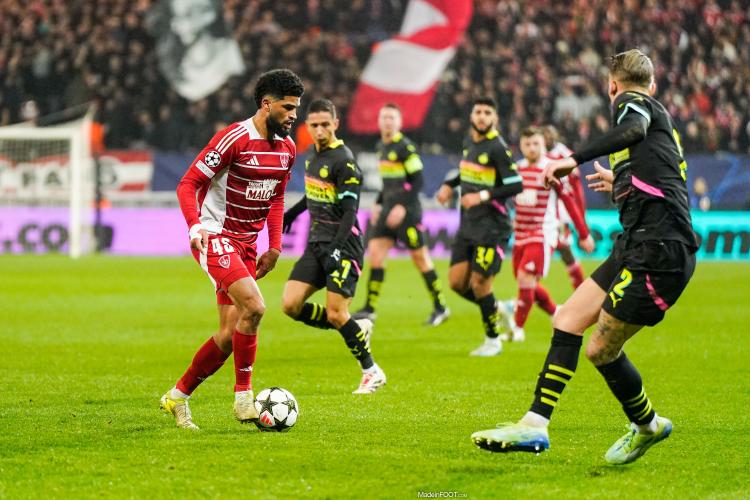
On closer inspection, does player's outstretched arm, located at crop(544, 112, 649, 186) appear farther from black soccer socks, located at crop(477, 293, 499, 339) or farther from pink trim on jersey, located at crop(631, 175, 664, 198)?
black soccer socks, located at crop(477, 293, 499, 339)

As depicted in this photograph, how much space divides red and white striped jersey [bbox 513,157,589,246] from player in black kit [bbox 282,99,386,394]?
130 inches

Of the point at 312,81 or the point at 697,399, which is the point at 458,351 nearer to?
the point at 697,399

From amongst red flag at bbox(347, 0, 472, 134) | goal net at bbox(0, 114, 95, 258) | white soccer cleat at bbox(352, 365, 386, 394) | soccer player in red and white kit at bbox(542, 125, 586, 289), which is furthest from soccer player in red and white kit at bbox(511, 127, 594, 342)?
goal net at bbox(0, 114, 95, 258)

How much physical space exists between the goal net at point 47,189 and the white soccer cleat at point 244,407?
19.7 metres

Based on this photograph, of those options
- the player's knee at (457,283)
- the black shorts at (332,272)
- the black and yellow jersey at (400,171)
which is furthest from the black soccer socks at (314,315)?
the black and yellow jersey at (400,171)

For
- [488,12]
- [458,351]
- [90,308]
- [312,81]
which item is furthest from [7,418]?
[488,12]

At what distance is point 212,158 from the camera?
6.89 meters

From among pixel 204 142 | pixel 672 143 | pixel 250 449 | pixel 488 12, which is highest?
pixel 672 143

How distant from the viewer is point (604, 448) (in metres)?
6.54

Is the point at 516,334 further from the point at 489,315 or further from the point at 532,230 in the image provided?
the point at 489,315

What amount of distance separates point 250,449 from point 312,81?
75.7 ft

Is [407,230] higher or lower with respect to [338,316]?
lower

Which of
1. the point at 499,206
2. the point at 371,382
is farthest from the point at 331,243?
the point at 499,206

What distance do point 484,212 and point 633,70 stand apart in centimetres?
562
